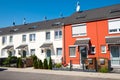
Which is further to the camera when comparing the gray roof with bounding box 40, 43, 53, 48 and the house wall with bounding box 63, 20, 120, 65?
the gray roof with bounding box 40, 43, 53, 48

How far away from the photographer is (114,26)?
23891mm

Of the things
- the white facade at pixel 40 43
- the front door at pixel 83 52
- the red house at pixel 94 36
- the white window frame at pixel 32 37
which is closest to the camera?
the red house at pixel 94 36

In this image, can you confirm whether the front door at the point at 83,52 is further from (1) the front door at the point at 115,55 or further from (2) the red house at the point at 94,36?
(1) the front door at the point at 115,55

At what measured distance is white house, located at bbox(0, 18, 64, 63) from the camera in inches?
1229

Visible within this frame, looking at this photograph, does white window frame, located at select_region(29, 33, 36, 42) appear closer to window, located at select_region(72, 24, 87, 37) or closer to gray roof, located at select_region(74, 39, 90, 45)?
window, located at select_region(72, 24, 87, 37)

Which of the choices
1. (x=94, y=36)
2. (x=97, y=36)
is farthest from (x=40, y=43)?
(x=97, y=36)

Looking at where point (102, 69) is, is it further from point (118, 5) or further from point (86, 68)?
point (118, 5)

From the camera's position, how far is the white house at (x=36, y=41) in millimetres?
31219

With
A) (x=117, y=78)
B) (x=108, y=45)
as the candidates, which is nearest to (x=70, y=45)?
(x=108, y=45)

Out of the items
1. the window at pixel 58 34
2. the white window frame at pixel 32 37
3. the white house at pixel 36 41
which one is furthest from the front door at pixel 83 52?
the white window frame at pixel 32 37

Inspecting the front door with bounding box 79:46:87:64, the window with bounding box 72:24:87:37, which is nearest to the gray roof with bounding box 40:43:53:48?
the window with bounding box 72:24:87:37

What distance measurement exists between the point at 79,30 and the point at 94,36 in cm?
259

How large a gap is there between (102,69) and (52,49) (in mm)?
13451

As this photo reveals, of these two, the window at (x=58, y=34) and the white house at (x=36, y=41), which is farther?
the white house at (x=36, y=41)
